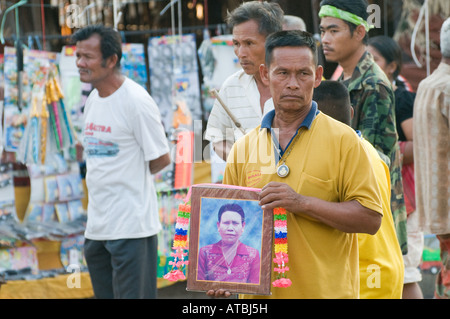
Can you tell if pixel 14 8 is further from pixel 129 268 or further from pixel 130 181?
pixel 129 268

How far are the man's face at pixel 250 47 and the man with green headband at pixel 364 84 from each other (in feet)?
2.29

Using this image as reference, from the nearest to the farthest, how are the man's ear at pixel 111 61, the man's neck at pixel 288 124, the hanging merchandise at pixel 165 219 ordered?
1. the man's neck at pixel 288 124
2. the man's ear at pixel 111 61
3. the hanging merchandise at pixel 165 219

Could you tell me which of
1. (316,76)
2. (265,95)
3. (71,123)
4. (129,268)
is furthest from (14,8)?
(316,76)

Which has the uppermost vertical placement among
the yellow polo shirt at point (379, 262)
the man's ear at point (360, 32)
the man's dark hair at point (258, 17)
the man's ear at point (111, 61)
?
the man's dark hair at point (258, 17)

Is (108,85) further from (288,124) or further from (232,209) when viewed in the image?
(232,209)

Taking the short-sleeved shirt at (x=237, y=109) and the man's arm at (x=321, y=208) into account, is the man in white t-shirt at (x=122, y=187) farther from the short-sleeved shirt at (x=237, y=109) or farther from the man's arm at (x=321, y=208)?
the man's arm at (x=321, y=208)

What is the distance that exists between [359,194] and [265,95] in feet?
4.81

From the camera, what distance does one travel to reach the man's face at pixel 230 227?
107 inches

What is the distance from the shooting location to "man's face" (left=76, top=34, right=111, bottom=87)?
5.05 meters

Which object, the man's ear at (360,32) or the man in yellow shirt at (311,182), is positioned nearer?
the man in yellow shirt at (311,182)

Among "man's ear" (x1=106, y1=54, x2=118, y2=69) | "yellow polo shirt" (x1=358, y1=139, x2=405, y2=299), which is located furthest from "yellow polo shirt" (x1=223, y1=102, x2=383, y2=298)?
"man's ear" (x1=106, y1=54, x2=118, y2=69)

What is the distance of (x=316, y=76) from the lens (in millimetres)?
2957

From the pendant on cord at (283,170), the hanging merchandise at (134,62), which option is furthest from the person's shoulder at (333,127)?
the hanging merchandise at (134,62)

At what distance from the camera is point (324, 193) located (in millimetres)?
2730
